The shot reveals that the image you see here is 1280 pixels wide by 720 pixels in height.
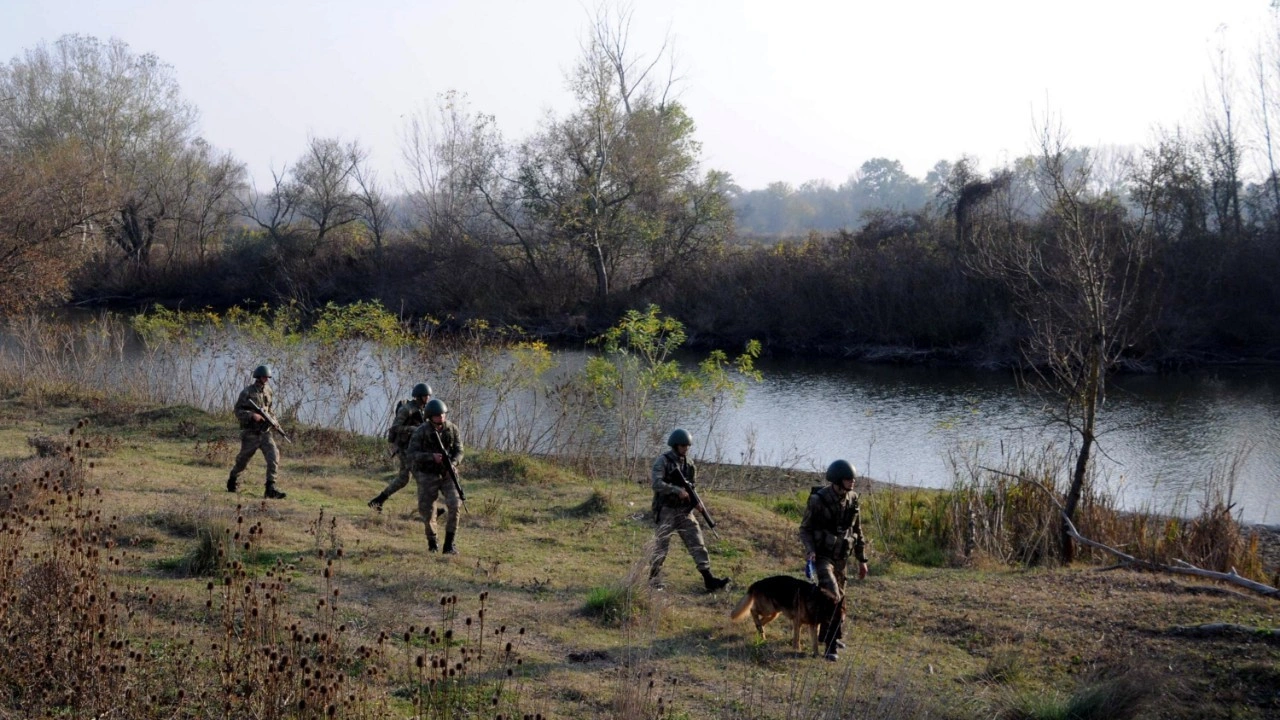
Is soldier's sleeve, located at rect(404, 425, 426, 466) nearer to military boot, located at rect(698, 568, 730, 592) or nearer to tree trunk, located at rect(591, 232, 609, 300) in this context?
military boot, located at rect(698, 568, 730, 592)

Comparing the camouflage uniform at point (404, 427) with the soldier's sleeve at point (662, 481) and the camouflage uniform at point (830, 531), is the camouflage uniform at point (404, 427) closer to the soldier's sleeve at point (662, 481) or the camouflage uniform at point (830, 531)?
the soldier's sleeve at point (662, 481)

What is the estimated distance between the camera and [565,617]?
9.42 meters

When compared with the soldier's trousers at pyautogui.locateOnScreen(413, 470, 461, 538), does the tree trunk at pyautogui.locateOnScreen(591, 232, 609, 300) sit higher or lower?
higher

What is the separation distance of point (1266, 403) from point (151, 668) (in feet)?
108

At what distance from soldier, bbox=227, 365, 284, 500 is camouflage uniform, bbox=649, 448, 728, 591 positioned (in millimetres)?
5741

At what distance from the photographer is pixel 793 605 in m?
9.07

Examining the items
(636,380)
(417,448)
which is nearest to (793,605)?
(417,448)

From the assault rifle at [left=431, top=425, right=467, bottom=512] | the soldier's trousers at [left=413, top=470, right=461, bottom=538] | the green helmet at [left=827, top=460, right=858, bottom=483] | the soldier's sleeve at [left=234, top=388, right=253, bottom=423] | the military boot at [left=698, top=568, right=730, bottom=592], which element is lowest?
the military boot at [left=698, top=568, right=730, bottom=592]

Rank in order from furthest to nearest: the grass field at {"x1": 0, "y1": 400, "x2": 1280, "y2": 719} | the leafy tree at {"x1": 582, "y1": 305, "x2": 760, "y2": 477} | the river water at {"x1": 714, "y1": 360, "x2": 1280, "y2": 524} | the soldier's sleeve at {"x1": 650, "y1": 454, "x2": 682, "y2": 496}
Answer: the river water at {"x1": 714, "y1": 360, "x2": 1280, "y2": 524} < the leafy tree at {"x1": 582, "y1": 305, "x2": 760, "y2": 477} < the soldier's sleeve at {"x1": 650, "y1": 454, "x2": 682, "y2": 496} < the grass field at {"x1": 0, "y1": 400, "x2": 1280, "y2": 719}

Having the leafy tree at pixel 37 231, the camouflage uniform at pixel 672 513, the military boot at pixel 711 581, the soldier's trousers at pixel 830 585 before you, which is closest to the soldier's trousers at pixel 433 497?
the camouflage uniform at pixel 672 513

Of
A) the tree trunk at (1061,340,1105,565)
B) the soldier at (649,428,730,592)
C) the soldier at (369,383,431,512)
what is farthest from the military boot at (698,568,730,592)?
the tree trunk at (1061,340,1105,565)

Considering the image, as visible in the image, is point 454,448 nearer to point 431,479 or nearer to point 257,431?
point 431,479

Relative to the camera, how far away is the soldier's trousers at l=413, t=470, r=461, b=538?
37.3 ft

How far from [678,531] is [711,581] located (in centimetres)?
67
